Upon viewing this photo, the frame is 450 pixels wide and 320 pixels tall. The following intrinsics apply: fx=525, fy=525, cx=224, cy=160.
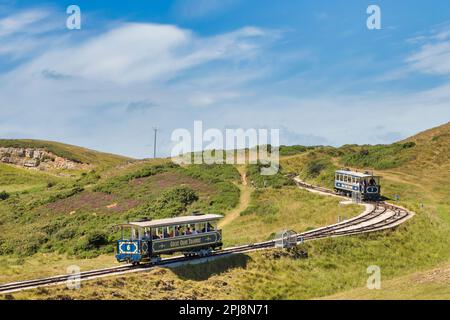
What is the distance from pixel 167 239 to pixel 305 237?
13.2 meters

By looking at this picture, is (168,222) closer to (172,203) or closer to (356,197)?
→ (172,203)

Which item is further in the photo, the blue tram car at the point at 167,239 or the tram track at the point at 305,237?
the blue tram car at the point at 167,239

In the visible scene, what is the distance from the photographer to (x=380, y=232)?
43688 mm

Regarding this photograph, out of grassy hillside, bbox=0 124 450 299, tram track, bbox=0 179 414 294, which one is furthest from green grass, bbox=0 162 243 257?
tram track, bbox=0 179 414 294

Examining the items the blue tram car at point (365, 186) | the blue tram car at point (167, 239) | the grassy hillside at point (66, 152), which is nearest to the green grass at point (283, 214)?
the blue tram car at point (365, 186)

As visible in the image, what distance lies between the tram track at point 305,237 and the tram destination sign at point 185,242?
935 millimetres

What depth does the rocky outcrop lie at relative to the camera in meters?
132

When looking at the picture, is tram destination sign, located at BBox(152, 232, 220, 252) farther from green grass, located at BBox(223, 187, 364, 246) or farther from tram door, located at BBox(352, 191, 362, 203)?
tram door, located at BBox(352, 191, 362, 203)

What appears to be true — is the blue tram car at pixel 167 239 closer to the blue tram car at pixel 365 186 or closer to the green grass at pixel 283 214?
the green grass at pixel 283 214

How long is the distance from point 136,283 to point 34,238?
2716 centimetres

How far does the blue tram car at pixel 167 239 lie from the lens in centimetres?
3219

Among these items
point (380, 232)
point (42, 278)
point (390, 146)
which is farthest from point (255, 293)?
point (390, 146)
